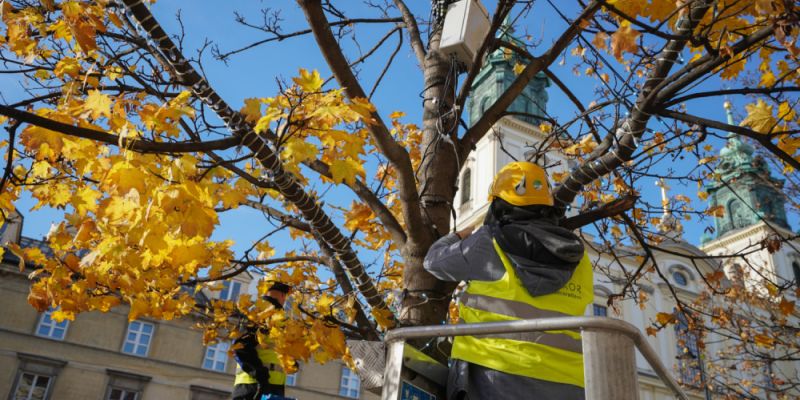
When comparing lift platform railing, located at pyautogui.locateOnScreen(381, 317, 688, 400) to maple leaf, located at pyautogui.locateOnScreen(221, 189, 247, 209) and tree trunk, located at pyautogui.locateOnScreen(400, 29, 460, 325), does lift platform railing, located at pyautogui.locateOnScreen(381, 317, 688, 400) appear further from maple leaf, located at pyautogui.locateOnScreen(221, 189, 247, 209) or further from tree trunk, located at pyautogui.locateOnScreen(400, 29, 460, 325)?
maple leaf, located at pyautogui.locateOnScreen(221, 189, 247, 209)

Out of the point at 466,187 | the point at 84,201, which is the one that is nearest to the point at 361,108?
the point at 84,201

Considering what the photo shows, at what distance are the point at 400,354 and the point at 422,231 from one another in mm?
1837

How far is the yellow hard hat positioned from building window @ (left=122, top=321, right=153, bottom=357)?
27682 millimetres

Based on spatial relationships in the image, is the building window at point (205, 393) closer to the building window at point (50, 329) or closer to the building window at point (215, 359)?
the building window at point (215, 359)

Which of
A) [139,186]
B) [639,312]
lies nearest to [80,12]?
[139,186]

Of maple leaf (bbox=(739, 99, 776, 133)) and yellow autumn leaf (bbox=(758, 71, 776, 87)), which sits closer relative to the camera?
maple leaf (bbox=(739, 99, 776, 133))

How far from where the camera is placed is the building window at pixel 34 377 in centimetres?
2483

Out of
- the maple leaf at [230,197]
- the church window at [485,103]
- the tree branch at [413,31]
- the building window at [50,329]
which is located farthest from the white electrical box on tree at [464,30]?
the church window at [485,103]

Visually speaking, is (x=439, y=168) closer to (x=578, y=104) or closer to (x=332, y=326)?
Result: (x=332, y=326)

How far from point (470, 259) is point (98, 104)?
2.86m

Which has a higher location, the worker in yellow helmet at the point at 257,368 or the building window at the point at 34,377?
the building window at the point at 34,377

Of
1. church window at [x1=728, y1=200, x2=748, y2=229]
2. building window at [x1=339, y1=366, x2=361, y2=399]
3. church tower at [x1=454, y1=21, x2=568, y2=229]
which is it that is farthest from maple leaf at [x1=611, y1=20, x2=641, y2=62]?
church window at [x1=728, y1=200, x2=748, y2=229]

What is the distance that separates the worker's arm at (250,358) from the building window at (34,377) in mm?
24230

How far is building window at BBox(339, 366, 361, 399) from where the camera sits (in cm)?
3144
